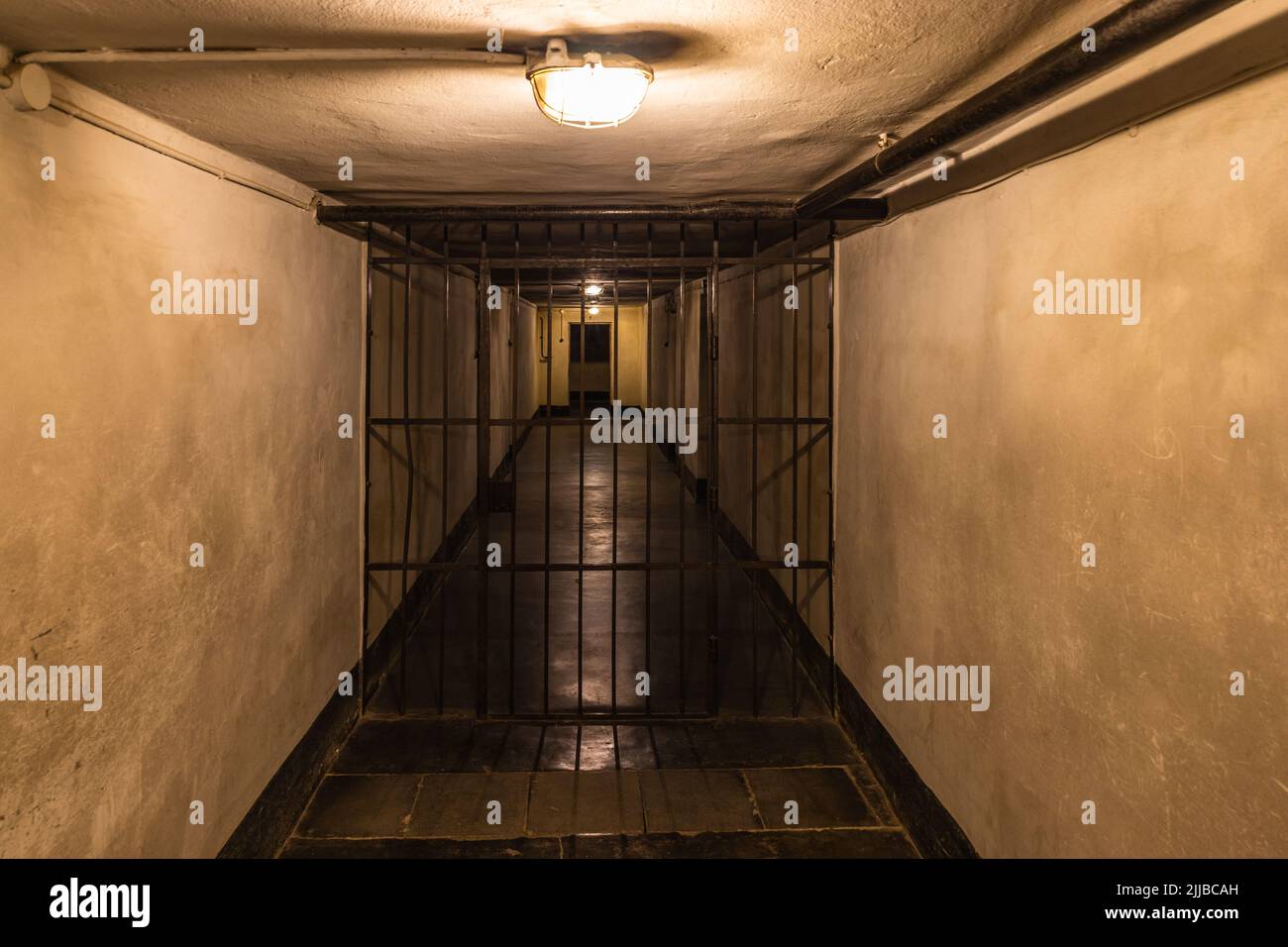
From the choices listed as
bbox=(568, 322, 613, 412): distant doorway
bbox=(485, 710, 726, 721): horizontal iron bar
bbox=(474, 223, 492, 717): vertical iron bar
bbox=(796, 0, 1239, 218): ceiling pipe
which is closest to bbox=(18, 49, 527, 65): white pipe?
bbox=(796, 0, 1239, 218): ceiling pipe

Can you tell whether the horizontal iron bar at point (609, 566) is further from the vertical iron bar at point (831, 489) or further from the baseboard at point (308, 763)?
the baseboard at point (308, 763)

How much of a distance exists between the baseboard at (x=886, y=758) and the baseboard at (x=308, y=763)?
2375 mm

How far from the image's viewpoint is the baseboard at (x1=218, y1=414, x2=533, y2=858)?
321 cm

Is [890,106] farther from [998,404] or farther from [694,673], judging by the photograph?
[694,673]

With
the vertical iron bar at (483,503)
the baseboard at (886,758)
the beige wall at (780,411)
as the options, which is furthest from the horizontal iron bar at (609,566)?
the baseboard at (886,758)

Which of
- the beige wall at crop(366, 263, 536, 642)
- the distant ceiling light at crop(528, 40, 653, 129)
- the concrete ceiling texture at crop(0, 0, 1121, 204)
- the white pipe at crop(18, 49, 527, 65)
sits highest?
the concrete ceiling texture at crop(0, 0, 1121, 204)

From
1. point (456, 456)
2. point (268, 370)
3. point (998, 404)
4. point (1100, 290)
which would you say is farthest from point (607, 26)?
point (456, 456)

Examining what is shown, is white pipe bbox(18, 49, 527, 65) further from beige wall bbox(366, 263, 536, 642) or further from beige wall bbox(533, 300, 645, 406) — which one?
beige wall bbox(533, 300, 645, 406)

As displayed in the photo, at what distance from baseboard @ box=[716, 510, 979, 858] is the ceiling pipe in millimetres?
2246

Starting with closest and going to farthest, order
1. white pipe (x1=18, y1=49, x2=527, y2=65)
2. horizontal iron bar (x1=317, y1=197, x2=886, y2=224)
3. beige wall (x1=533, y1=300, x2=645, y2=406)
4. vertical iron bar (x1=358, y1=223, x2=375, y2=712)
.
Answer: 1. white pipe (x1=18, y1=49, x2=527, y2=65)
2. horizontal iron bar (x1=317, y1=197, x2=886, y2=224)
3. vertical iron bar (x1=358, y1=223, x2=375, y2=712)
4. beige wall (x1=533, y1=300, x2=645, y2=406)

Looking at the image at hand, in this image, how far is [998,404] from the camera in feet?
9.01
